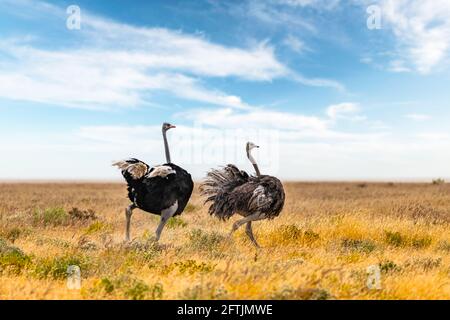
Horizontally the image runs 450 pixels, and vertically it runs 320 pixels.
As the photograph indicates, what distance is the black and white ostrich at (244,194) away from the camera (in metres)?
10.5

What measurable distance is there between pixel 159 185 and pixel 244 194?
1781 millimetres

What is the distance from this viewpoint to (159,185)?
33.5 feet

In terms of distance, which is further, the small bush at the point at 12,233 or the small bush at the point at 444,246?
the small bush at the point at 12,233

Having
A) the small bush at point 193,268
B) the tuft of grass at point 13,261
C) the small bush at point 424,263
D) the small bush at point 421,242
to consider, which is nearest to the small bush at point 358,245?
the small bush at point 421,242

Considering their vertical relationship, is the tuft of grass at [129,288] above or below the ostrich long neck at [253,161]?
below

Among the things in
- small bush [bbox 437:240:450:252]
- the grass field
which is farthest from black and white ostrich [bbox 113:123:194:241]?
small bush [bbox 437:240:450:252]

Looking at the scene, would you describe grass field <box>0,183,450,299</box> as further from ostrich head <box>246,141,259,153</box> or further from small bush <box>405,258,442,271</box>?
ostrich head <box>246,141,259,153</box>

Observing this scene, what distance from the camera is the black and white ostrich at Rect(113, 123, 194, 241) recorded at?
10.2 meters

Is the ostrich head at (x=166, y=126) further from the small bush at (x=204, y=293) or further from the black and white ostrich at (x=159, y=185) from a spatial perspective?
the small bush at (x=204, y=293)

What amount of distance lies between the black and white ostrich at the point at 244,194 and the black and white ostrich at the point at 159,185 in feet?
3.45

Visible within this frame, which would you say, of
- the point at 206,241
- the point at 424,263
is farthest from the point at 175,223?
the point at 424,263

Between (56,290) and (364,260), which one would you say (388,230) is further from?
(56,290)

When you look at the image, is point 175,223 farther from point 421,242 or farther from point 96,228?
point 421,242
